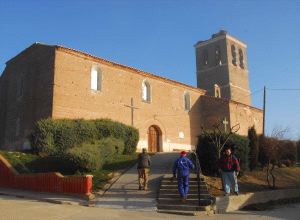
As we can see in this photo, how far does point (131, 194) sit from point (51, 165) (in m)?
6.54

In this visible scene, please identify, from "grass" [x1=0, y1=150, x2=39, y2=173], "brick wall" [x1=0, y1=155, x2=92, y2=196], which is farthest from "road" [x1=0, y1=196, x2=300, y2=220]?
"grass" [x1=0, y1=150, x2=39, y2=173]

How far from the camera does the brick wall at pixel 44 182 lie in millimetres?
14328

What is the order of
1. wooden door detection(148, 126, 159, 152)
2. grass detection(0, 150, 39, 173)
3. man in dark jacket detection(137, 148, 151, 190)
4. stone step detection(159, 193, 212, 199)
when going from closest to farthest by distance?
stone step detection(159, 193, 212, 199) → man in dark jacket detection(137, 148, 151, 190) → grass detection(0, 150, 39, 173) → wooden door detection(148, 126, 159, 152)

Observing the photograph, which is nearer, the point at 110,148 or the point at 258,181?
the point at 258,181

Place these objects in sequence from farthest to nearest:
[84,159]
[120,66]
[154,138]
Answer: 1. [154,138]
2. [120,66]
3. [84,159]

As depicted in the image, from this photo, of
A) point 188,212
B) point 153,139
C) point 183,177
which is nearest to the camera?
point 188,212

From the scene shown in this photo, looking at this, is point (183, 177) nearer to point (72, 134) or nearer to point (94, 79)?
point (72, 134)

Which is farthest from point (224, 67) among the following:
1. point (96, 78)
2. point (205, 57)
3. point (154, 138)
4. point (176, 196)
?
point (176, 196)

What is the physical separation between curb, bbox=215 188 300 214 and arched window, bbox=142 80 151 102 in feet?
56.9

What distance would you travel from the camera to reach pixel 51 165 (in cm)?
1909

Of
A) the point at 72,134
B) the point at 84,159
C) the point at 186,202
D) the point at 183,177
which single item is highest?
the point at 72,134

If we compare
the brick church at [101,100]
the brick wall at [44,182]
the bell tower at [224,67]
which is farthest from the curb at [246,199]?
the bell tower at [224,67]

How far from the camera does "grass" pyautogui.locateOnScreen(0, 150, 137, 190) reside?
17.6 m

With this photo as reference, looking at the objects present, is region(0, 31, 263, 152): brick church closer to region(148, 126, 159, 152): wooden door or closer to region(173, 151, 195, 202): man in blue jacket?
region(148, 126, 159, 152): wooden door
